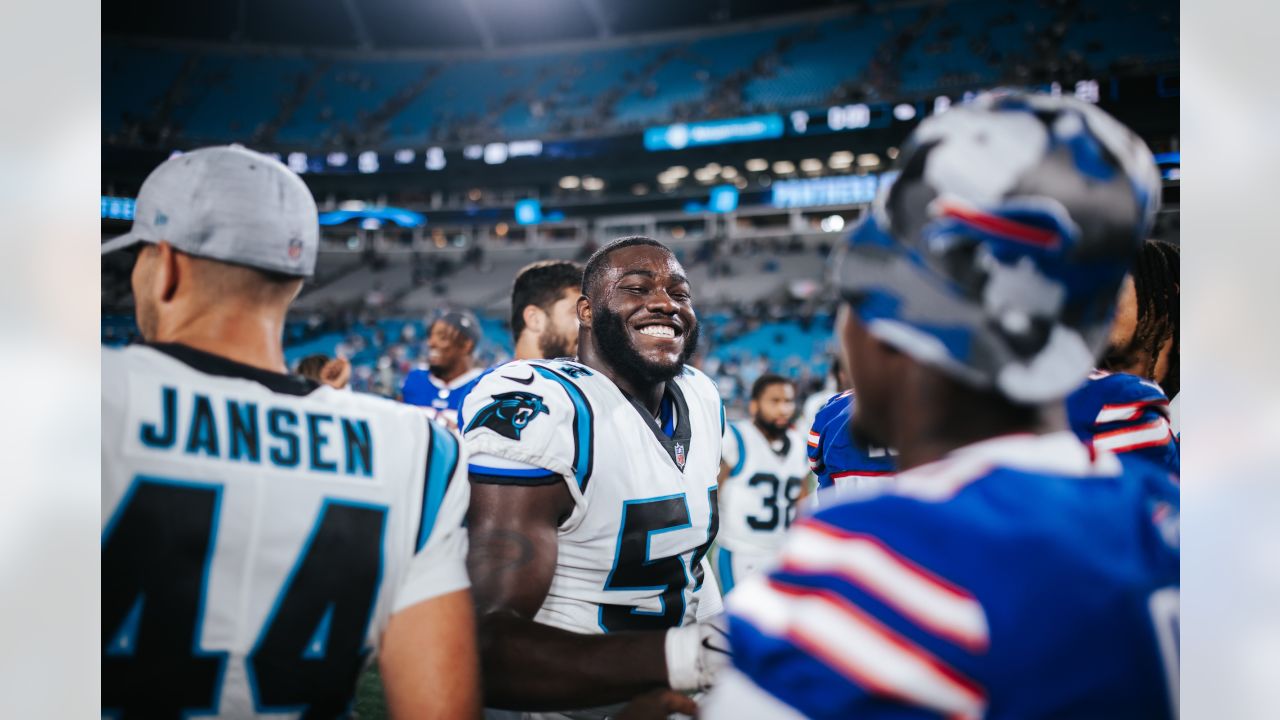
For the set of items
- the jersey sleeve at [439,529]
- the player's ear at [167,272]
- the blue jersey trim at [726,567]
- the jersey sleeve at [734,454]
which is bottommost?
the blue jersey trim at [726,567]

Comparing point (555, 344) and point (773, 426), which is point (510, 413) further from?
point (773, 426)

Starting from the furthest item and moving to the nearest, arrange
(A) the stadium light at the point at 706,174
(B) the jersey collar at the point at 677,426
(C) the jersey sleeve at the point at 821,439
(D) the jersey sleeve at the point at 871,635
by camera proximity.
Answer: (A) the stadium light at the point at 706,174 < (C) the jersey sleeve at the point at 821,439 < (B) the jersey collar at the point at 677,426 < (D) the jersey sleeve at the point at 871,635

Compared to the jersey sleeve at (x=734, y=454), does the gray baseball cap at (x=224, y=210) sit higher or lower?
higher

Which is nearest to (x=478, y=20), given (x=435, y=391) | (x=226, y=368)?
(x=435, y=391)

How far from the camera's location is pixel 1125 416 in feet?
5.10

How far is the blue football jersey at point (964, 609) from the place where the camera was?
0.66 meters

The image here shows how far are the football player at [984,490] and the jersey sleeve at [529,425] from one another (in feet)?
2.63

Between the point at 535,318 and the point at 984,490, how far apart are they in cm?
229

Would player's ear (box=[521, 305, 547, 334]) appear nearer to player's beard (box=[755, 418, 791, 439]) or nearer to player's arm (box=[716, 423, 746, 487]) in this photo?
player's arm (box=[716, 423, 746, 487])

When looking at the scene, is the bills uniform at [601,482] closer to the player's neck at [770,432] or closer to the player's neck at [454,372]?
the player's neck at [770,432]

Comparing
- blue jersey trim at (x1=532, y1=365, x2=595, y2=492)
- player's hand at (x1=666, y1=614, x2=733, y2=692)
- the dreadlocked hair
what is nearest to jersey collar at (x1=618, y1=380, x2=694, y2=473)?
blue jersey trim at (x1=532, y1=365, x2=595, y2=492)

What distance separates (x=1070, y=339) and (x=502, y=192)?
20.2 meters

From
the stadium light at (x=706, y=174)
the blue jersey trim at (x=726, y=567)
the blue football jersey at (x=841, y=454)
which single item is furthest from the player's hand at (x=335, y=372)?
the stadium light at (x=706, y=174)
